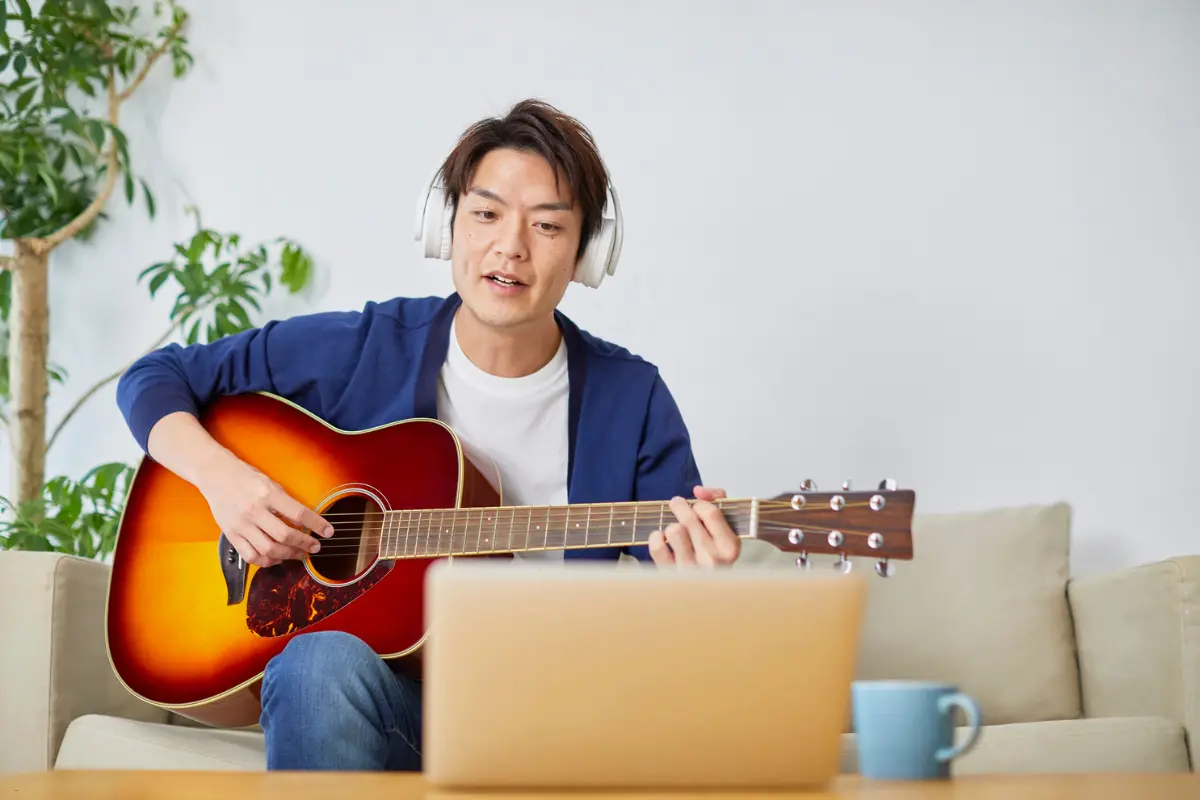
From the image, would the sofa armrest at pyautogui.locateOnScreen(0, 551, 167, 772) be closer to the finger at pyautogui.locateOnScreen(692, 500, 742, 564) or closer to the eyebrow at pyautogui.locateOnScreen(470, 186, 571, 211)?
the eyebrow at pyautogui.locateOnScreen(470, 186, 571, 211)

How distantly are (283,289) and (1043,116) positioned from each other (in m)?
1.74

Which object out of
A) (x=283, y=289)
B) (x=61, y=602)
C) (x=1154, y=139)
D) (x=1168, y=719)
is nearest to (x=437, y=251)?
(x=61, y=602)

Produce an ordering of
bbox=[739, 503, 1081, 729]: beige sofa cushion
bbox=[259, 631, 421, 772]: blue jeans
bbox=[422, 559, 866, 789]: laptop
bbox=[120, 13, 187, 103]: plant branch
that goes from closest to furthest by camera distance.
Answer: bbox=[422, 559, 866, 789]: laptop, bbox=[259, 631, 421, 772]: blue jeans, bbox=[739, 503, 1081, 729]: beige sofa cushion, bbox=[120, 13, 187, 103]: plant branch

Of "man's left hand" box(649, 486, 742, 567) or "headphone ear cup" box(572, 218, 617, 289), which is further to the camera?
"headphone ear cup" box(572, 218, 617, 289)

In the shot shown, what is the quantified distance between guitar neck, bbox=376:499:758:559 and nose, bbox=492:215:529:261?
0.39 metres

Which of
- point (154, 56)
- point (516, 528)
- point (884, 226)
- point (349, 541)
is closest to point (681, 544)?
point (516, 528)

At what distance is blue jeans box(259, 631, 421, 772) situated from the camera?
4.04 ft

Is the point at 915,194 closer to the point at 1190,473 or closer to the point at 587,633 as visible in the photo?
the point at 1190,473

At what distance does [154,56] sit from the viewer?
277cm

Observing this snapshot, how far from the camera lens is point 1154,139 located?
7.63 feet

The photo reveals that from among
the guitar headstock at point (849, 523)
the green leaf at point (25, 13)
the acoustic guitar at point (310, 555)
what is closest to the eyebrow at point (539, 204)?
the acoustic guitar at point (310, 555)

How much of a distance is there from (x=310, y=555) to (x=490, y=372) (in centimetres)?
40

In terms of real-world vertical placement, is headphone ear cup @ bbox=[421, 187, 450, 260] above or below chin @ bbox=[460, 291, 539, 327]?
above

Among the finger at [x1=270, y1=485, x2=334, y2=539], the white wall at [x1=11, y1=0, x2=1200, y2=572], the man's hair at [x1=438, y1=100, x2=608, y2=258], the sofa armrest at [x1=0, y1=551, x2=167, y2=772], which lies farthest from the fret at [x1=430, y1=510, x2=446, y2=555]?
the white wall at [x1=11, y1=0, x2=1200, y2=572]
